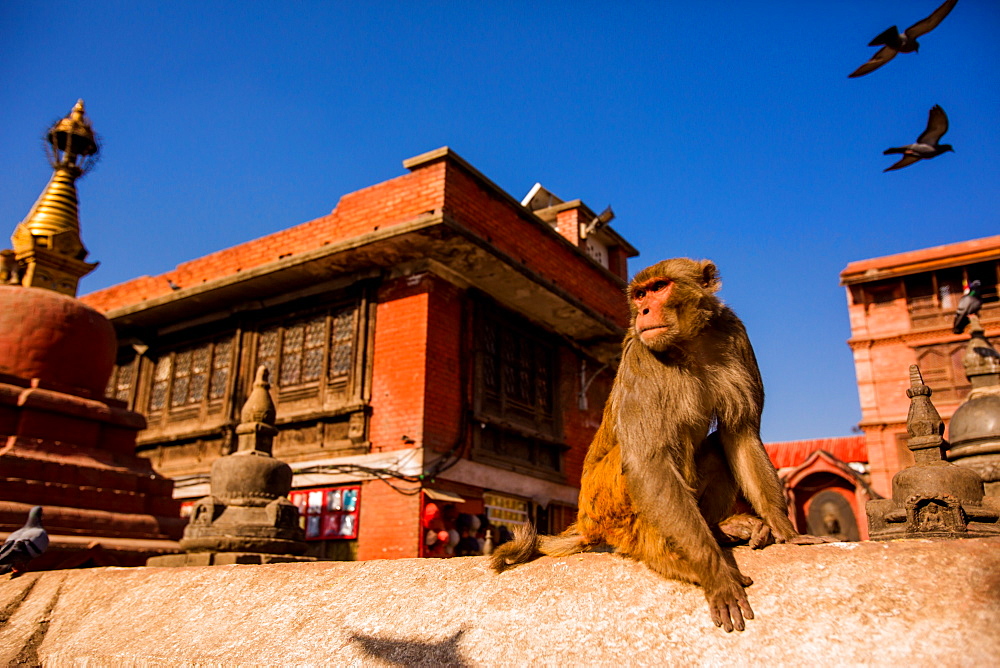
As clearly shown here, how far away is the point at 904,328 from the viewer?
25750 millimetres

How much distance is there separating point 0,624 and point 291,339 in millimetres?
8137

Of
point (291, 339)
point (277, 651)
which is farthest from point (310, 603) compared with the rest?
point (291, 339)

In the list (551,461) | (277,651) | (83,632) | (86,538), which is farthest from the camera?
(551,461)

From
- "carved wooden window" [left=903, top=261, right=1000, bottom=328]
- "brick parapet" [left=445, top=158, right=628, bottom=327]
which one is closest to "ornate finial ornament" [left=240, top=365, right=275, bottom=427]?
"brick parapet" [left=445, top=158, right=628, bottom=327]

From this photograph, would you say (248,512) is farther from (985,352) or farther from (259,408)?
(985,352)

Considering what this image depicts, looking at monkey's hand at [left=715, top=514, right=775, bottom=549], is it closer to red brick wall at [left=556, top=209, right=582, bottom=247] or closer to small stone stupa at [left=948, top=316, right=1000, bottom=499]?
small stone stupa at [left=948, top=316, right=1000, bottom=499]

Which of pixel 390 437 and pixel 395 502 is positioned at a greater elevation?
pixel 390 437

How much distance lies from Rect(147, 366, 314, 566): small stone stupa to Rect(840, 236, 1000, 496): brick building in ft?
73.1

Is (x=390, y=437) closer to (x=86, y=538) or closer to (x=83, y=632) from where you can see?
(x=86, y=538)

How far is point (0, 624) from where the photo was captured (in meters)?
3.96

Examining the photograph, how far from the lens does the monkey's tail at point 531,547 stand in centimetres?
290

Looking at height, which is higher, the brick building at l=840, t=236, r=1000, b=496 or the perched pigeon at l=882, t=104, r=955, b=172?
the brick building at l=840, t=236, r=1000, b=496

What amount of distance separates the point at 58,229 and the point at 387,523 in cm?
532

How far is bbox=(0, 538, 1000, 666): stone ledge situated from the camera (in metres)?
1.97
